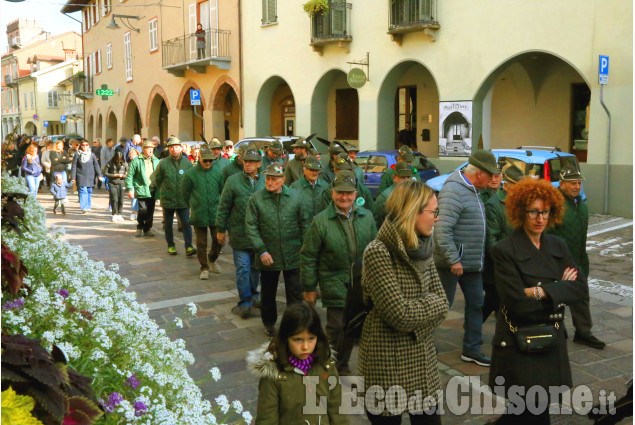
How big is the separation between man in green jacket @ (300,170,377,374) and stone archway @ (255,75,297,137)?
19.6 m

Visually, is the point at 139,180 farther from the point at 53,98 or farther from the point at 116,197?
the point at 53,98

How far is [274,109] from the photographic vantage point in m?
27.5

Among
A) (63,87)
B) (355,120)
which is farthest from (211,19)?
(63,87)

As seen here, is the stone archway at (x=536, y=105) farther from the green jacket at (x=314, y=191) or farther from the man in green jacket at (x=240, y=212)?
the man in green jacket at (x=240, y=212)

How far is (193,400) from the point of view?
310 cm

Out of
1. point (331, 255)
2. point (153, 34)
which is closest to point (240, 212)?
point (331, 255)

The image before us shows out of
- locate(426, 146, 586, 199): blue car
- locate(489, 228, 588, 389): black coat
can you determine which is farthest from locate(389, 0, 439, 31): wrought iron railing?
locate(489, 228, 588, 389): black coat

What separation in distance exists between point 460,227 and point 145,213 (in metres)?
8.50

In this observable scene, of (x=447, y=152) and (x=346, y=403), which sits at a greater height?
(x=447, y=152)

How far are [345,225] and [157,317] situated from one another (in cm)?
290

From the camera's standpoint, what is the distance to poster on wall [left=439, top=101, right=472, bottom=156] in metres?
17.8

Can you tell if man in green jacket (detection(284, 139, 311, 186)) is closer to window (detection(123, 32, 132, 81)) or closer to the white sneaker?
the white sneaker

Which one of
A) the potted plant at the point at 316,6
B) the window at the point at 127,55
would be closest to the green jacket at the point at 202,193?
the potted plant at the point at 316,6

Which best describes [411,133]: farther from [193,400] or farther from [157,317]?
[193,400]
